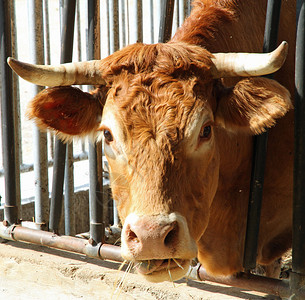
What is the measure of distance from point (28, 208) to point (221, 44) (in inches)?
127

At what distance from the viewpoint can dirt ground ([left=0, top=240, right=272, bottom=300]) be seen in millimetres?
3473

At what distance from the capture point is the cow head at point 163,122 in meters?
2.52

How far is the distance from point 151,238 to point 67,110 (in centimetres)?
111

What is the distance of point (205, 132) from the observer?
112 inches

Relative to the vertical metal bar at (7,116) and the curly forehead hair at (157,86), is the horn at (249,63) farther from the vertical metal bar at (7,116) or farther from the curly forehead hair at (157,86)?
the vertical metal bar at (7,116)

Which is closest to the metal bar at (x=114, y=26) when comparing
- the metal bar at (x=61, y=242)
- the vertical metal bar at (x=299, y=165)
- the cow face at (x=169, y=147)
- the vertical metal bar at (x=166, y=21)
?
the vertical metal bar at (x=166, y=21)

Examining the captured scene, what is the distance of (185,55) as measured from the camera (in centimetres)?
291

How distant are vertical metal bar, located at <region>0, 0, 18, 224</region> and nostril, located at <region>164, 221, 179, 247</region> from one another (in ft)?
6.70

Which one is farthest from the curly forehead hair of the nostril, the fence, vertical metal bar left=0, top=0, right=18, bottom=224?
vertical metal bar left=0, top=0, right=18, bottom=224

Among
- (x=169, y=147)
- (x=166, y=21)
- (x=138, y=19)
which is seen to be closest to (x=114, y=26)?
(x=138, y=19)

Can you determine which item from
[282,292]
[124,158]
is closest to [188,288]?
[282,292]

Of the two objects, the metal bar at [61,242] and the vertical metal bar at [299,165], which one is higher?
the vertical metal bar at [299,165]

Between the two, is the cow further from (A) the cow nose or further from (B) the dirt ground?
(B) the dirt ground

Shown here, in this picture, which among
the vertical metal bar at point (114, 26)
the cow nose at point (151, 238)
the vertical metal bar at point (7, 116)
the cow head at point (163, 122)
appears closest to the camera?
the cow nose at point (151, 238)
